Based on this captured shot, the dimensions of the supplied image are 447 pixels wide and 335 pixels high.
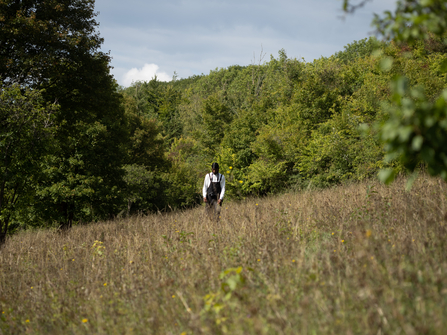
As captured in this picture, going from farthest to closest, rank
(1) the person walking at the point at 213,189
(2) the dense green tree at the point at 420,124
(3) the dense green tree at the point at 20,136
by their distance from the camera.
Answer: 1. (3) the dense green tree at the point at 20,136
2. (1) the person walking at the point at 213,189
3. (2) the dense green tree at the point at 420,124

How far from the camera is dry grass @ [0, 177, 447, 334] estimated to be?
2174mm

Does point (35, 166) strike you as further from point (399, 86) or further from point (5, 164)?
point (399, 86)

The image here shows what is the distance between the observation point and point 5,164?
307 inches

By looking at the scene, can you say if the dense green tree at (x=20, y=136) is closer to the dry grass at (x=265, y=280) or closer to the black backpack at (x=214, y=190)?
the dry grass at (x=265, y=280)

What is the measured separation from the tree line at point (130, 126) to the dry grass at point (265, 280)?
912 millimetres

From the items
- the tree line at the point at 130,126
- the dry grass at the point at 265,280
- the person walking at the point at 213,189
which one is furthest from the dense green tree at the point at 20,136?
the person walking at the point at 213,189

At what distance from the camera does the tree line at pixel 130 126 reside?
77.6 inches

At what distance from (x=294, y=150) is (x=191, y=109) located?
39.6 m

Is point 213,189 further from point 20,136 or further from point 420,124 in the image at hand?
point 420,124

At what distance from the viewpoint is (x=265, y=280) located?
285 centimetres

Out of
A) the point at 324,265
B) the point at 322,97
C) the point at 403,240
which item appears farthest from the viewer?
the point at 322,97

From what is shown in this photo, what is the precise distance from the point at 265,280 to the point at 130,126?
25.5 m

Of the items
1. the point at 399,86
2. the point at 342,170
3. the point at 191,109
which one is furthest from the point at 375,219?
the point at 191,109

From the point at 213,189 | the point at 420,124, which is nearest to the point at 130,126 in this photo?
the point at 213,189
